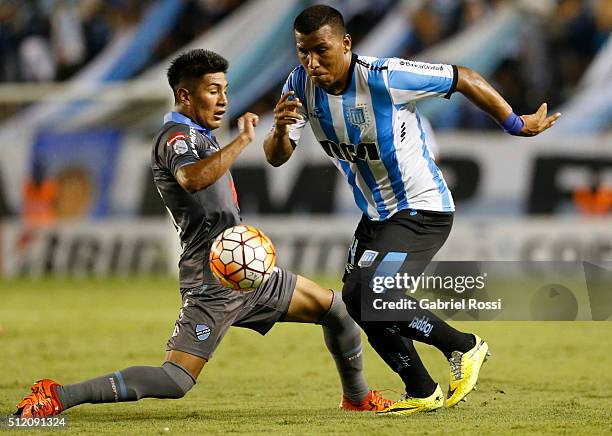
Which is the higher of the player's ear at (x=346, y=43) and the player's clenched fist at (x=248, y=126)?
the player's ear at (x=346, y=43)

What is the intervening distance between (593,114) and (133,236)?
23.3 ft

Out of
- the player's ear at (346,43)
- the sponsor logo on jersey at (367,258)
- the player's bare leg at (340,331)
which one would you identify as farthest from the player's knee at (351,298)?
the player's ear at (346,43)

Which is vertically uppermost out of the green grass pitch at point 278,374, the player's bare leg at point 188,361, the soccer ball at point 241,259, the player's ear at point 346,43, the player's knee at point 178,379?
the player's ear at point 346,43

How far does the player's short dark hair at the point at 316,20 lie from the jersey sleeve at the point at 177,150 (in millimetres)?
780

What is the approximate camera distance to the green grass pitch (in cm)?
539

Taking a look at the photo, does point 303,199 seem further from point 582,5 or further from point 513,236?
point 582,5

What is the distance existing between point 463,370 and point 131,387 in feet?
5.48

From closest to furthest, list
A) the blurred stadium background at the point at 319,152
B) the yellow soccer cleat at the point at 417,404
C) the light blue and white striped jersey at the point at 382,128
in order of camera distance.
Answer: the light blue and white striped jersey at the point at 382,128 → the yellow soccer cleat at the point at 417,404 → the blurred stadium background at the point at 319,152

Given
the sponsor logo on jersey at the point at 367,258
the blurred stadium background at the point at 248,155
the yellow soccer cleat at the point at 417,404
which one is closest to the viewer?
the sponsor logo on jersey at the point at 367,258

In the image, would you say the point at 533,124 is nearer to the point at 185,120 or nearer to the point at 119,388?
the point at 185,120

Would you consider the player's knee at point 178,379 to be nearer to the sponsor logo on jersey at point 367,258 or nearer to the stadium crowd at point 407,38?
the sponsor logo on jersey at point 367,258

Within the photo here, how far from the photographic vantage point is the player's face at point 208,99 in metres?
5.73

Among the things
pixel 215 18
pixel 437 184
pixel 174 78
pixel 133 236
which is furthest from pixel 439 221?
pixel 215 18

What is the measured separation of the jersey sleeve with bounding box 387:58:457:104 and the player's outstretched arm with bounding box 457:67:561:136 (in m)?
0.06
